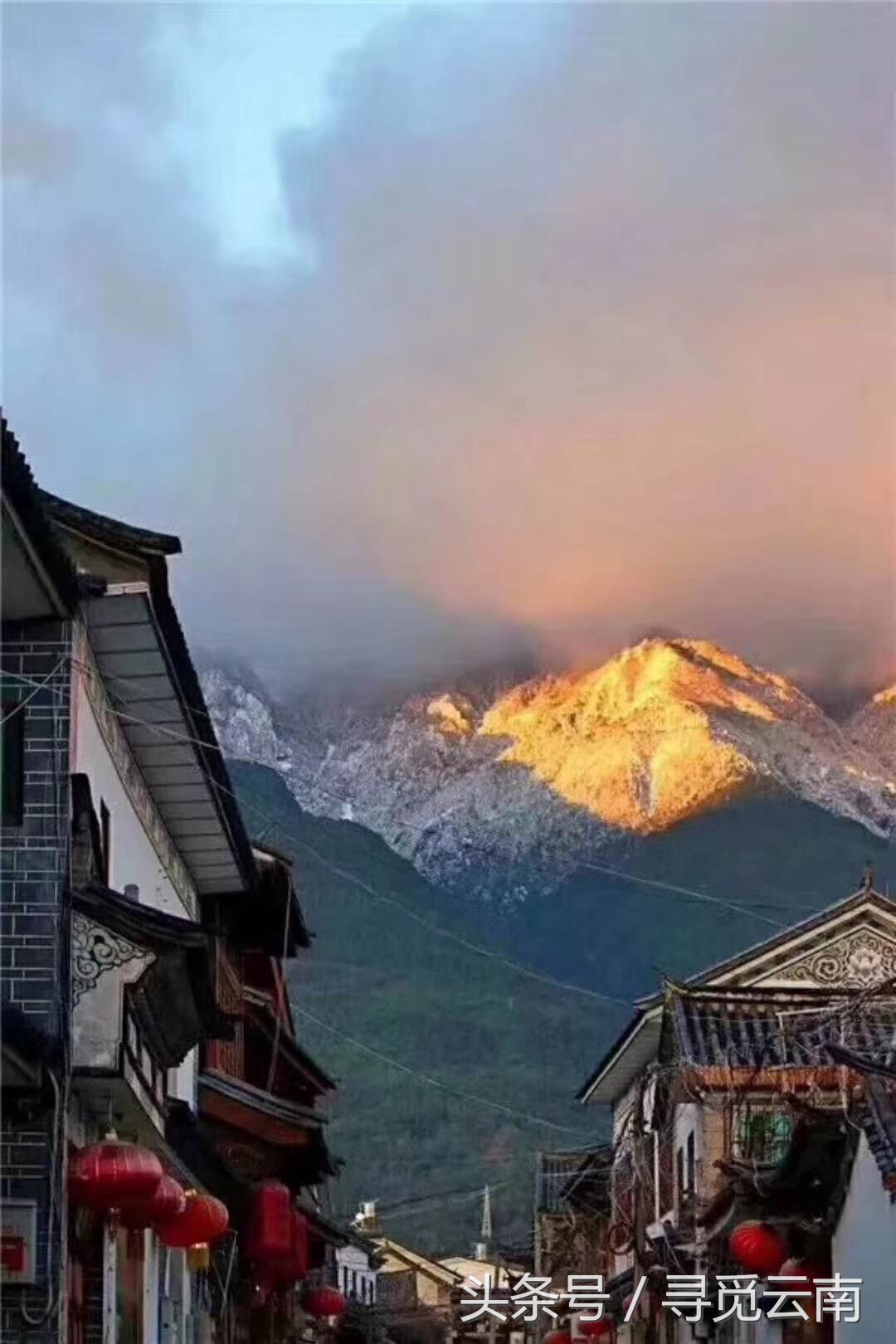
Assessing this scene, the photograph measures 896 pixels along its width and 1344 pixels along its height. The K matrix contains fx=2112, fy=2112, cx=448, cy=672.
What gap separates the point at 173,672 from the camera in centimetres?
1920

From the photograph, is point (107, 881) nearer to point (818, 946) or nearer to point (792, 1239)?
point (792, 1239)

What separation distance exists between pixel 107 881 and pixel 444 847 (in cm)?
11287

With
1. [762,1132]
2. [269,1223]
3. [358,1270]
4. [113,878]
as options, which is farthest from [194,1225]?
[358,1270]

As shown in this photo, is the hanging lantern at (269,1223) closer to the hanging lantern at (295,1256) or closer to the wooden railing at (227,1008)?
the hanging lantern at (295,1256)

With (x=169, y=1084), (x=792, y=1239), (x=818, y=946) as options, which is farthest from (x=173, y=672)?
(x=818, y=946)

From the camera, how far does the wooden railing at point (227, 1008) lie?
95.2 feet

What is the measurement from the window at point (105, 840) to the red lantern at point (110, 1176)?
2703mm

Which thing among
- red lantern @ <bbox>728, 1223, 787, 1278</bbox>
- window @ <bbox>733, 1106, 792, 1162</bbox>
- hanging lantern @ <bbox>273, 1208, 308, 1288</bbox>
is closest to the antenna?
window @ <bbox>733, 1106, 792, 1162</bbox>

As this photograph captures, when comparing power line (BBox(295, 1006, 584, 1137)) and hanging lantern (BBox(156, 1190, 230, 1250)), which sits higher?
power line (BBox(295, 1006, 584, 1137))

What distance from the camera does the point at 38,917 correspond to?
15.7m

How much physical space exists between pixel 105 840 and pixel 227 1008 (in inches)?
477

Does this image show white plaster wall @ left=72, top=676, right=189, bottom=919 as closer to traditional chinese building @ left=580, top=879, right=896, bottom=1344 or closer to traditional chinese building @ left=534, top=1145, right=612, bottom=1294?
traditional chinese building @ left=580, top=879, right=896, bottom=1344

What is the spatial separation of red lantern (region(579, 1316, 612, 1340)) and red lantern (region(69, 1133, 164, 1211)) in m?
35.4

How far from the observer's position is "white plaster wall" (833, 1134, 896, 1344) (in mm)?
22969
